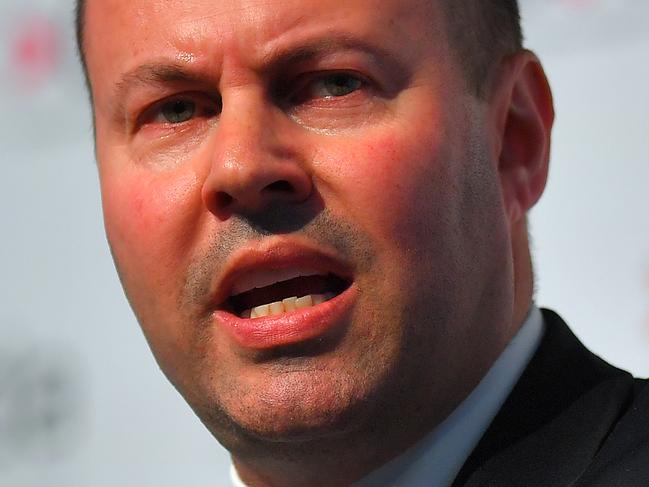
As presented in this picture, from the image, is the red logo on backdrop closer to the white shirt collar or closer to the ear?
the ear

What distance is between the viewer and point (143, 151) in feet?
5.48

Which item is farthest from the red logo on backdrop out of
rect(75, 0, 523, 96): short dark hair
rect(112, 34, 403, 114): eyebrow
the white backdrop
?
rect(112, 34, 403, 114): eyebrow

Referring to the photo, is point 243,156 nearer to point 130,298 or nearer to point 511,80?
point 130,298

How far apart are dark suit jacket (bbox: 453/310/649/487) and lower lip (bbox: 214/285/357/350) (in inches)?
11.0

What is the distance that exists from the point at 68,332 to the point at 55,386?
0.16 metres

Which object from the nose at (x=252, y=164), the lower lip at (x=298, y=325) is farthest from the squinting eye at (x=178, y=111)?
the lower lip at (x=298, y=325)

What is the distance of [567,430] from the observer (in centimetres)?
153

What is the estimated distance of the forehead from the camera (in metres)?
1.52

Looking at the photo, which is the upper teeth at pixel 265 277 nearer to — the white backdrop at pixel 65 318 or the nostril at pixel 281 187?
the nostril at pixel 281 187

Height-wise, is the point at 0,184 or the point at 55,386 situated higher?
the point at 0,184

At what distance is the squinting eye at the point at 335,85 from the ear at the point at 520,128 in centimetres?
25

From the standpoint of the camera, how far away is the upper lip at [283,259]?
147 cm

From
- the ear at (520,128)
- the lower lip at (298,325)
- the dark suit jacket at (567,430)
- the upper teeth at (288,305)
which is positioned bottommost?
the dark suit jacket at (567,430)

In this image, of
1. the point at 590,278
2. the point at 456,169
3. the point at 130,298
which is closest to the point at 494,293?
the point at 456,169
